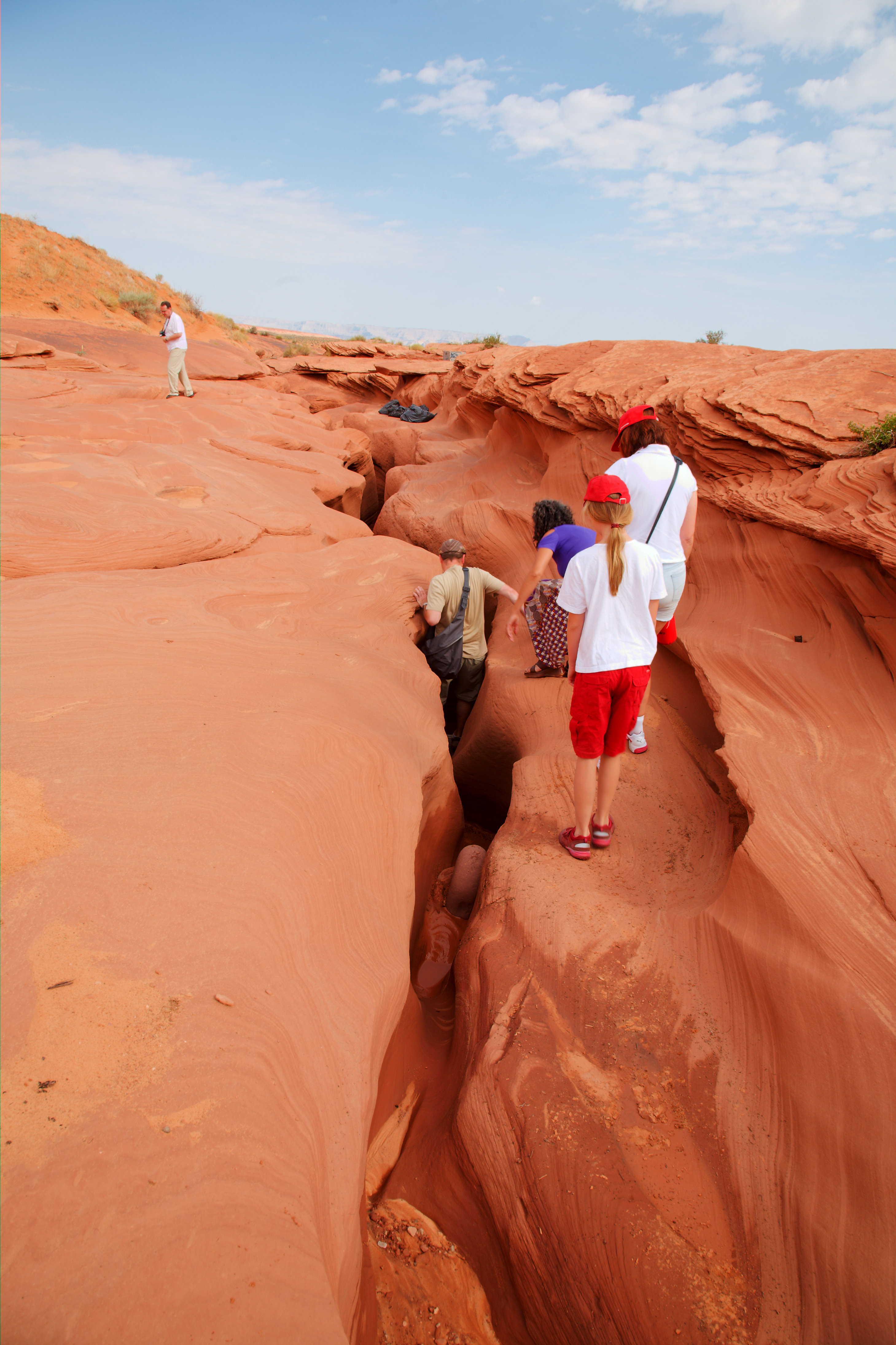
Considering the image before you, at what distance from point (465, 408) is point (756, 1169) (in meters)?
10.5

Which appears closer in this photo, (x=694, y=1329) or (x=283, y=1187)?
(x=283, y=1187)

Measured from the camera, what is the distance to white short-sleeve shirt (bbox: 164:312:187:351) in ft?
31.5

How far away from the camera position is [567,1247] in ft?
7.17

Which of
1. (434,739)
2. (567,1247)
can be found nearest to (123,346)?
(434,739)

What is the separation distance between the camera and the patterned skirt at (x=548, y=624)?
181 inches

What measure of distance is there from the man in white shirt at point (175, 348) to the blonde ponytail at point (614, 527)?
8968mm

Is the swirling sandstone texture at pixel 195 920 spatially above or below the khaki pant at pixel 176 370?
below

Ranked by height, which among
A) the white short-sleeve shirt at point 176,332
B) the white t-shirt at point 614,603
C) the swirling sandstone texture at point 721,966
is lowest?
the swirling sandstone texture at point 721,966

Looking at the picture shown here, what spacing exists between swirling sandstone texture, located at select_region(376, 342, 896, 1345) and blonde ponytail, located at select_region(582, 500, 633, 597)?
4.33 feet

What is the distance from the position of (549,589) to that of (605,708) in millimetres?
1806

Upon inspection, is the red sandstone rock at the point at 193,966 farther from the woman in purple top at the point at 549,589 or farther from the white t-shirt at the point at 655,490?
the white t-shirt at the point at 655,490

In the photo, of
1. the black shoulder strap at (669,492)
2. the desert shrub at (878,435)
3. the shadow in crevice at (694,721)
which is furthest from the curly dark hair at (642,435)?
the shadow in crevice at (694,721)

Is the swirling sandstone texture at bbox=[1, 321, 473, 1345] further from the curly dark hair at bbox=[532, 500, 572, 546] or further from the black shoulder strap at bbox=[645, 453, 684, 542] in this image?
the black shoulder strap at bbox=[645, 453, 684, 542]

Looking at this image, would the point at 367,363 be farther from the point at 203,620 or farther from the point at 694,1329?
the point at 694,1329
